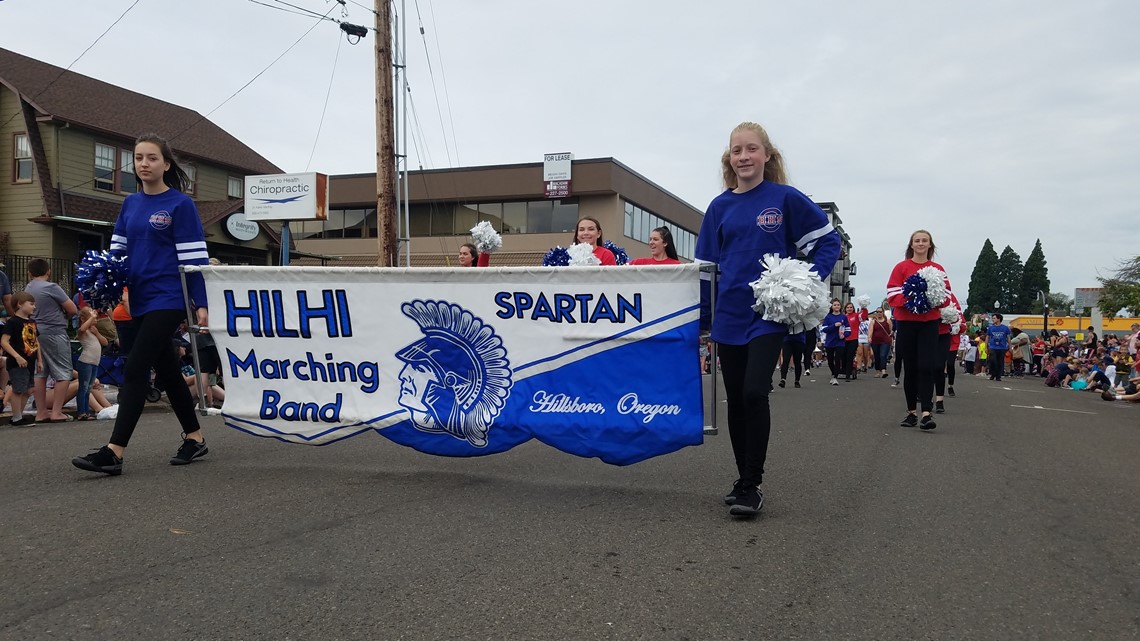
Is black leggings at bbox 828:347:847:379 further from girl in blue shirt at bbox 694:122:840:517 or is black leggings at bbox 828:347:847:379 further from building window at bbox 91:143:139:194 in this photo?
building window at bbox 91:143:139:194

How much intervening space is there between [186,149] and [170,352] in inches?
922

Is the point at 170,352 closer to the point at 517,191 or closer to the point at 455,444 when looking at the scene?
the point at 455,444

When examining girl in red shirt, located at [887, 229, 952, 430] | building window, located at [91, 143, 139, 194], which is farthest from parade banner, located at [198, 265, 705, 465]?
building window, located at [91, 143, 139, 194]

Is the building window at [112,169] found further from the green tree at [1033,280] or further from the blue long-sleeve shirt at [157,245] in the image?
the green tree at [1033,280]

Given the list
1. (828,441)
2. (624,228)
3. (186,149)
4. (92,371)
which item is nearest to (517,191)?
(624,228)

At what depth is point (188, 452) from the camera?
5.44 meters

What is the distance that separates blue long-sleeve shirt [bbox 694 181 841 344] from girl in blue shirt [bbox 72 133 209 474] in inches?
123

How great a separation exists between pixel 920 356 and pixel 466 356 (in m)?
5.06

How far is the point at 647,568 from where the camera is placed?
3266 mm

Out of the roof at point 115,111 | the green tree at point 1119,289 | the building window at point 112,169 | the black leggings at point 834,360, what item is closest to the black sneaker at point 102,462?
the black leggings at point 834,360

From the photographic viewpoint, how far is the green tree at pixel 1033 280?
109 meters

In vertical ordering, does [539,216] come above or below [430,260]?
above

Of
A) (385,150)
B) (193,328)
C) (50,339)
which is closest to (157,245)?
(193,328)

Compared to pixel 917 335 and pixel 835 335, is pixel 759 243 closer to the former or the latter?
pixel 917 335
